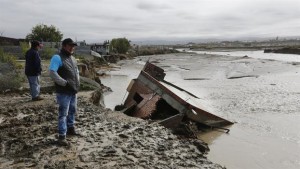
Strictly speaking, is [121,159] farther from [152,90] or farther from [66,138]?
[152,90]

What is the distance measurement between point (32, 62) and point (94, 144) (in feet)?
12.9

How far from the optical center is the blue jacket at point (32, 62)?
877 centimetres

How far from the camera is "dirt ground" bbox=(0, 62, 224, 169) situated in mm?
5164

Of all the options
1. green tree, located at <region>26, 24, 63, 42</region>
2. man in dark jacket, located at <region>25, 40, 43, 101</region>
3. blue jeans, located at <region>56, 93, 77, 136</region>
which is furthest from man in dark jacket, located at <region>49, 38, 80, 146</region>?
green tree, located at <region>26, 24, 63, 42</region>

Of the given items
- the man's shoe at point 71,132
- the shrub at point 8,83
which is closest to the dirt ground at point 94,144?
the man's shoe at point 71,132

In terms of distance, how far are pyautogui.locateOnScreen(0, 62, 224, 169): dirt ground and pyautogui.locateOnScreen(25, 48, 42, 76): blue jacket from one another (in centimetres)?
104

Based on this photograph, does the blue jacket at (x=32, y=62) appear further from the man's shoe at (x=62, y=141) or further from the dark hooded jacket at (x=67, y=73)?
the man's shoe at (x=62, y=141)

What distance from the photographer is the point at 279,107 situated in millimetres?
12812

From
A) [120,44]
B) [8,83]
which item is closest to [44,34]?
[120,44]

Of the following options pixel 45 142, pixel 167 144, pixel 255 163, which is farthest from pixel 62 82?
pixel 255 163

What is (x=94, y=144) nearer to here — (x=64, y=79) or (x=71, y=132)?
(x=71, y=132)

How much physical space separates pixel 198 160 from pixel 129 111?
16.0ft

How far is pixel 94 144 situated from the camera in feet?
19.7

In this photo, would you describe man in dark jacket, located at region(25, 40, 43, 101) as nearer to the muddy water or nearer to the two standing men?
the two standing men
